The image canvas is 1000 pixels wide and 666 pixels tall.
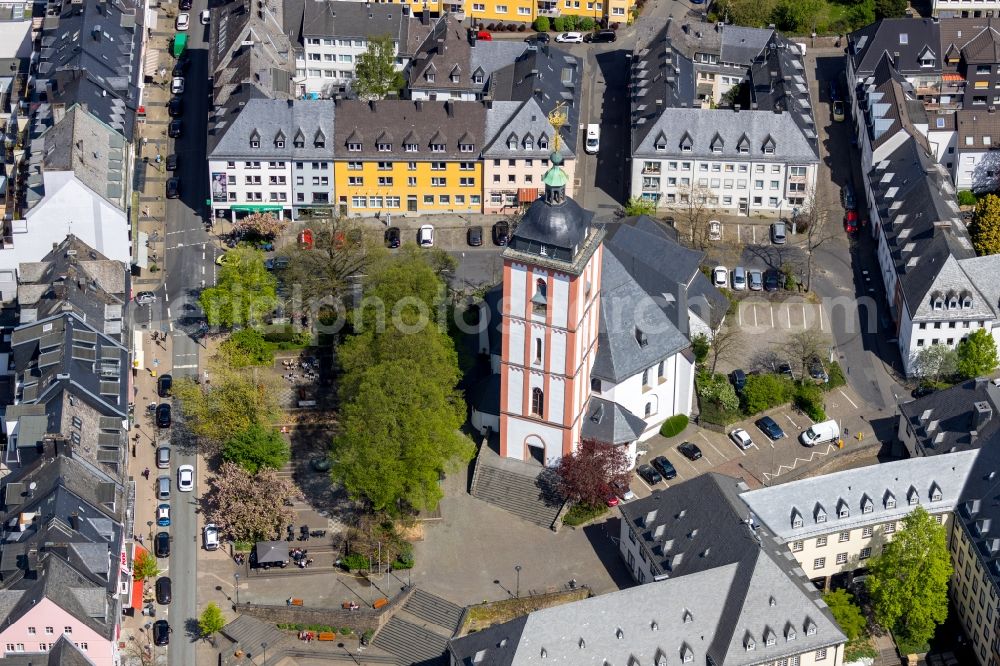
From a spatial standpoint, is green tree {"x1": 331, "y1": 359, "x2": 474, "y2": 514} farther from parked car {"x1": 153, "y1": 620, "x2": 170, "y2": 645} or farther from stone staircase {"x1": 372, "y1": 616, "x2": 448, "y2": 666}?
parked car {"x1": 153, "y1": 620, "x2": 170, "y2": 645}

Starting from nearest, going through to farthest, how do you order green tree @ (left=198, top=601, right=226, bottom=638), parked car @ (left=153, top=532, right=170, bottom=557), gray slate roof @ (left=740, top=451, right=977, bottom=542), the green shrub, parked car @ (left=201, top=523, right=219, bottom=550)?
green tree @ (left=198, top=601, right=226, bottom=638), gray slate roof @ (left=740, top=451, right=977, bottom=542), the green shrub, parked car @ (left=153, top=532, right=170, bottom=557), parked car @ (left=201, top=523, right=219, bottom=550)

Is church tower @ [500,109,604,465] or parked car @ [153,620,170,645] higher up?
church tower @ [500,109,604,465]

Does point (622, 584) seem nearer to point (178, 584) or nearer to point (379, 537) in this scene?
point (379, 537)

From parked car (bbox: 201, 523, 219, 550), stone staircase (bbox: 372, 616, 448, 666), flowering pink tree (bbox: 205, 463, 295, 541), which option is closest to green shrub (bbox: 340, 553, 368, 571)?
stone staircase (bbox: 372, 616, 448, 666)

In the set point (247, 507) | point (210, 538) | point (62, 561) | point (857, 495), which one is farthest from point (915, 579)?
point (62, 561)

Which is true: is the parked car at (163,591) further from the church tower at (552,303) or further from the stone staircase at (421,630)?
the church tower at (552,303)
